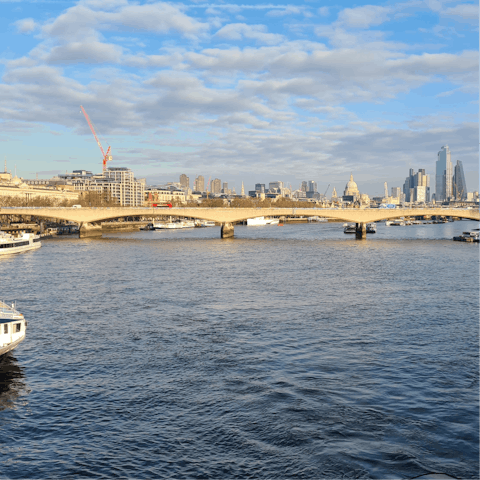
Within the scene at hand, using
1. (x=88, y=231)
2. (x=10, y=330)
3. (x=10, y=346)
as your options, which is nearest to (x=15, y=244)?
(x=88, y=231)

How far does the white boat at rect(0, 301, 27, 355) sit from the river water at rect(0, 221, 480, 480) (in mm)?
719

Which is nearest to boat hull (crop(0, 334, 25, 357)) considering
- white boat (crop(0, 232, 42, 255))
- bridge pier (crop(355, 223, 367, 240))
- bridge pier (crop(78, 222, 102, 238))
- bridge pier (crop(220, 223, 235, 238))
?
white boat (crop(0, 232, 42, 255))

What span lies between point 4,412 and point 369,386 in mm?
13121

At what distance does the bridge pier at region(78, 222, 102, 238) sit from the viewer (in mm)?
107562

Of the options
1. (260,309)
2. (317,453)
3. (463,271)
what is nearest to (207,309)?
(260,309)

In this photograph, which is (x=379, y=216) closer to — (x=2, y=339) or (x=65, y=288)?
(x=65, y=288)

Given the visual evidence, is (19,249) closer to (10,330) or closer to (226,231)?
(226,231)

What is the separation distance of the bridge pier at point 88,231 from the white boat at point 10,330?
8442cm

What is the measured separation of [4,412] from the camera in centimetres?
1828

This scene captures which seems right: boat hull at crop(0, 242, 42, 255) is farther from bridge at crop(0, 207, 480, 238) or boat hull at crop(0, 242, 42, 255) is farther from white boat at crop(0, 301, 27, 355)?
white boat at crop(0, 301, 27, 355)

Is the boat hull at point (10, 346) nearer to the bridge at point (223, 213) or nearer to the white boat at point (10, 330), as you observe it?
the white boat at point (10, 330)

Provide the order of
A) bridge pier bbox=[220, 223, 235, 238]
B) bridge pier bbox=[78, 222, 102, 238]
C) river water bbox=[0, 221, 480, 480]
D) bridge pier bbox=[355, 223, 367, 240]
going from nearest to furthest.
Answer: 1. river water bbox=[0, 221, 480, 480]
2. bridge pier bbox=[355, 223, 367, 240]
3. bridge pier bbox=[220, 223, 235, 238]
4. bridge pier bbox=[78, 222, 102, 238]

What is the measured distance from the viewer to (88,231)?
109 m

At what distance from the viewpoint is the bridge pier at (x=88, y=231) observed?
107562 millimetres
